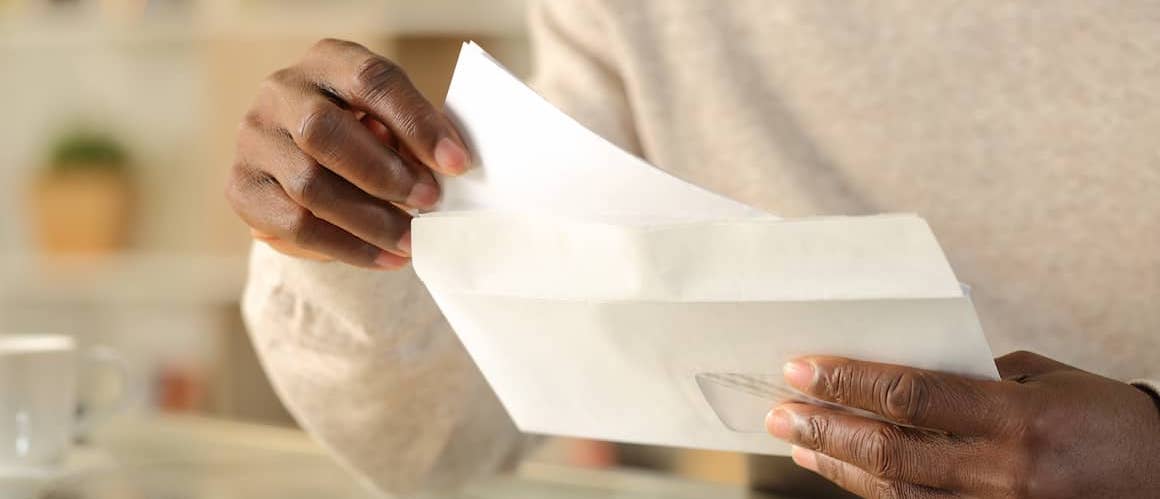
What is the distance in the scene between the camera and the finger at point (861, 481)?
55 cm

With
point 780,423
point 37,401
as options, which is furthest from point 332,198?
point 37,401

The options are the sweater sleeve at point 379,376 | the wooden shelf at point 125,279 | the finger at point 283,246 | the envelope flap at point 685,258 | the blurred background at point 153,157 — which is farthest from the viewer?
the wooden shelf at point 125,279

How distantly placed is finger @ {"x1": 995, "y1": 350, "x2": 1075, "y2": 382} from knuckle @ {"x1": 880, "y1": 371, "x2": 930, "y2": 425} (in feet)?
0.25

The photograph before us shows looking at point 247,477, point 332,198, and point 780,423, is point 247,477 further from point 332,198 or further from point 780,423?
point 780,423

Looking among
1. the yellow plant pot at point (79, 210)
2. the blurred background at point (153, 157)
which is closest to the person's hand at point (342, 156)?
the blurred background at point (153, 157)

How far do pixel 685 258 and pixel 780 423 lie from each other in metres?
0.09

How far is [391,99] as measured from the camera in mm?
599

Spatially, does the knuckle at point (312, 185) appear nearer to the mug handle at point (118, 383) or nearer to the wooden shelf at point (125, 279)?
the mug handle at point (118, 383)

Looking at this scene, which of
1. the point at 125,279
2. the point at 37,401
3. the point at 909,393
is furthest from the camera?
the point at 125,279

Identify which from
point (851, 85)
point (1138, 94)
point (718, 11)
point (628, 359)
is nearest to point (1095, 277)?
point (1138, 94)

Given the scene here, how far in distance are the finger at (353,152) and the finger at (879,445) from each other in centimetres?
21

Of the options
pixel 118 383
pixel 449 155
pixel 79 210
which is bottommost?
pixel 79 210

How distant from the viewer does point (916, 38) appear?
3.26 feet

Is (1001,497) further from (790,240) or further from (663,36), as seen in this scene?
(663,36)
